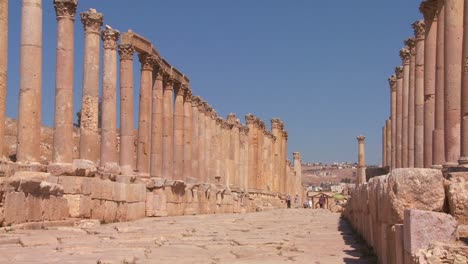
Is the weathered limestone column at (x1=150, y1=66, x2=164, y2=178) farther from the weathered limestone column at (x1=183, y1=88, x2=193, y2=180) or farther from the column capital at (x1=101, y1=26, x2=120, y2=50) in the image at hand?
the column capital at (x1=101, y1=26, x2=120, y2=50)

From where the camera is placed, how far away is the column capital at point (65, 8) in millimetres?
19422

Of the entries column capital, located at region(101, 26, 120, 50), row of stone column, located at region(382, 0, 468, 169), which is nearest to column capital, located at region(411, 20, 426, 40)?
row of stone column, located at region(382, 0, 468, 169)

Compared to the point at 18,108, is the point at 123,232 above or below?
below

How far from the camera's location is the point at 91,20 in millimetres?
21891

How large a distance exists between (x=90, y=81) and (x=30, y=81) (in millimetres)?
4146

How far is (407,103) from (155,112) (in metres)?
14.8

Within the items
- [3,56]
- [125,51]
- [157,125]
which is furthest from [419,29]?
[3,56]

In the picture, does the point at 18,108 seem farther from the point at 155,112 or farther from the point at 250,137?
the point at 250,137

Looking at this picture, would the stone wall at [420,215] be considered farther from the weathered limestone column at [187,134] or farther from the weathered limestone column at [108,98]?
the weathered limestone column at [187,134]

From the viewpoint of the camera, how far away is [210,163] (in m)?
40.7

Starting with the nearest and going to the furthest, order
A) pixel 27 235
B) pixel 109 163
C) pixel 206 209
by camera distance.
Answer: pixel 27 235
pixel 109 163
pixel 206 209

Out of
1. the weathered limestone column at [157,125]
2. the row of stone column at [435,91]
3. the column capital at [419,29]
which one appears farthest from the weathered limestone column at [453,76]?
the weathered limestone column at [157,125]

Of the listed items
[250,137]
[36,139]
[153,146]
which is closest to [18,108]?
[36,139]

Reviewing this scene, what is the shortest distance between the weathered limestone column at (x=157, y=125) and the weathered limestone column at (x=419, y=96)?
11.1 meters
